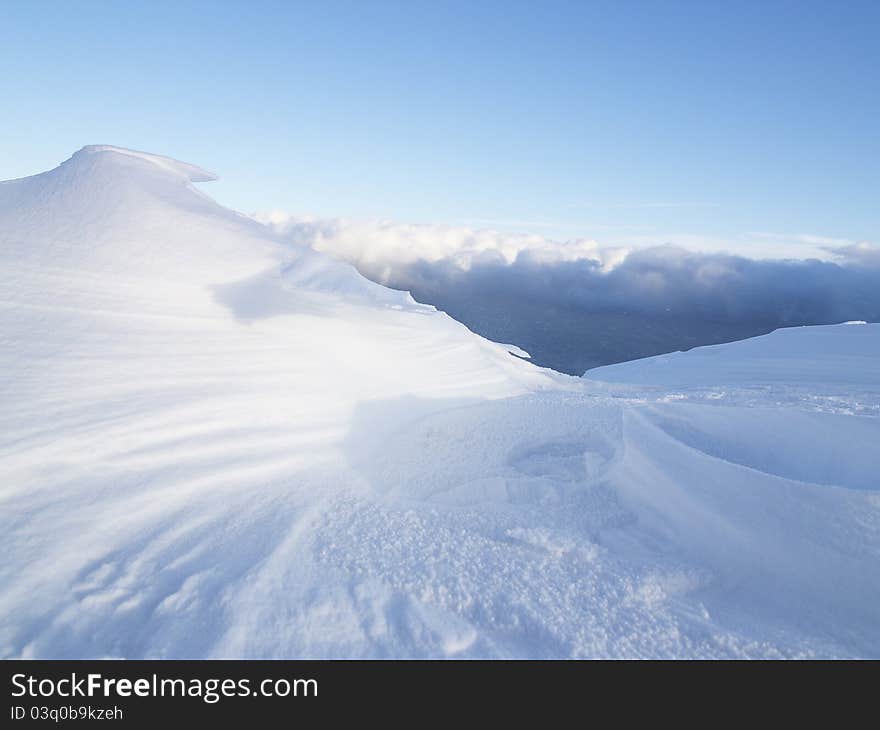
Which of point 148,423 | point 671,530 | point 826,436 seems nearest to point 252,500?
point 148,423

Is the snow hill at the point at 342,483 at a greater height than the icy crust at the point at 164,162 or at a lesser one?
lesser

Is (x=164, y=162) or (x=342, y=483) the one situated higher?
Answer: (x=164, y=162)

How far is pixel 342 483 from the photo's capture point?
20.2ft

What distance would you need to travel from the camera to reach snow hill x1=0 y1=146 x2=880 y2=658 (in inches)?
160

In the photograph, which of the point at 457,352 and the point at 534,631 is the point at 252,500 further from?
the point at 457,352

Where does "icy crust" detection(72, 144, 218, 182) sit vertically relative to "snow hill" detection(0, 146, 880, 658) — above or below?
above

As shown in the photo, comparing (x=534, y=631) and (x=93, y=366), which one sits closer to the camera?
(x=534, y=631)

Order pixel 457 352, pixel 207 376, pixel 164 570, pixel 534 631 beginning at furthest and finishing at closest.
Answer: pixel 457 352, pixel 207 376, pixel 164 570, pixel 534 631

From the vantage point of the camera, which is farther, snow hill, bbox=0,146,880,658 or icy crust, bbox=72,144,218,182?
icy crust, bbox=72,144,218,182

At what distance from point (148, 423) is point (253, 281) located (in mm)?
4316

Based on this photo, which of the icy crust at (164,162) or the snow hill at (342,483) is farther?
the icy crust at (164,162)

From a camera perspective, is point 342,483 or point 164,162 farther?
point 164,162

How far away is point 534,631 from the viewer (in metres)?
4.05

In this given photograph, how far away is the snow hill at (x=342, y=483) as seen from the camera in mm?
4066
